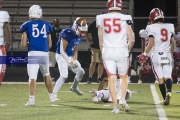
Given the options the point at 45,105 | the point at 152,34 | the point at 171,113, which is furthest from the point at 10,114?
the point at 152,34

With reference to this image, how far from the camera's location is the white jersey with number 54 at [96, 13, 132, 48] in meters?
9.62

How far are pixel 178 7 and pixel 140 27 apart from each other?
1639 millimetres

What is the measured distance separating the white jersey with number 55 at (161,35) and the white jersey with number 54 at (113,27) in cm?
173

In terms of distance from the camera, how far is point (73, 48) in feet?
40.1

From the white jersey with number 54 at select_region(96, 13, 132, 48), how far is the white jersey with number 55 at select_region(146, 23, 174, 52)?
1.73 m

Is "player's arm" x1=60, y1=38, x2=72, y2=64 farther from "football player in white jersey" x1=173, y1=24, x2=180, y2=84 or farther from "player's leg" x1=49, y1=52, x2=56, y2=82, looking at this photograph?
"football player in white jersey" x1=173, y1=24, x2=180, y2=84

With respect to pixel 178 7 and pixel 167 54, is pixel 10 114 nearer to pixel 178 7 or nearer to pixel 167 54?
pixel 167 54

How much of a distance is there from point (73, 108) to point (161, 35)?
2104 millimetres

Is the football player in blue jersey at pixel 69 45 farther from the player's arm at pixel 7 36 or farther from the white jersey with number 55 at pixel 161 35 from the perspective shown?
the player's arm at pixel 7 36

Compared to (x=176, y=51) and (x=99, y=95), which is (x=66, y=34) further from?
(x=176, y=51)

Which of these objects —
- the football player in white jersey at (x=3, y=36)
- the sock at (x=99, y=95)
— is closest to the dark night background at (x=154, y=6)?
the sock at (x=99, y=95)

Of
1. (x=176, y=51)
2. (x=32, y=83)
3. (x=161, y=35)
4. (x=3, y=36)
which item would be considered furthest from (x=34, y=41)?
(x=176, y=51)

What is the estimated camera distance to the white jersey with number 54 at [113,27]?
9.62 meters

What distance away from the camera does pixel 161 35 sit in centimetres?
1133
